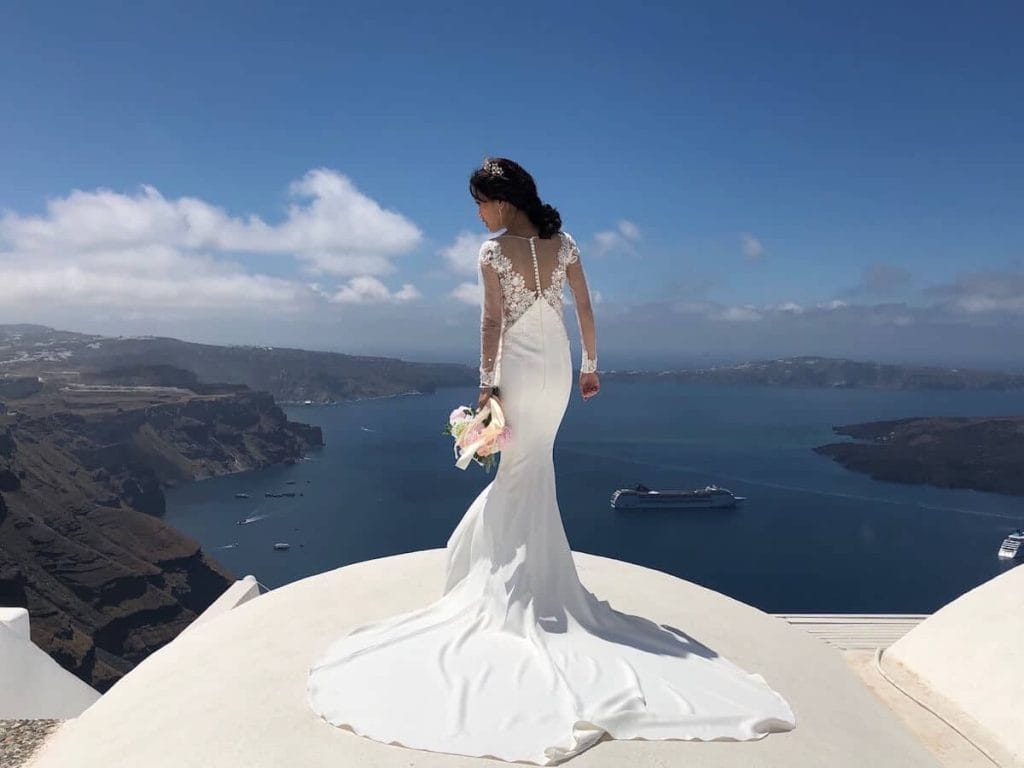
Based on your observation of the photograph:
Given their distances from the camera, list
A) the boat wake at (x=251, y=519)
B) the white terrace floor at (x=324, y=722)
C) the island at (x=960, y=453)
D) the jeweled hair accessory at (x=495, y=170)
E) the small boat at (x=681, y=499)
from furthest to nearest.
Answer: the boat wake at (x=251, y=519) → the small boat at (x=681, y=499) → the island at (x=960, y=453) → the jeweled hair accessory at (x=495, y=170) → the white terrace floor at (x=324, y=722)

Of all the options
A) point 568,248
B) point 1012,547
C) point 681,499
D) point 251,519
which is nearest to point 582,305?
point 568,248

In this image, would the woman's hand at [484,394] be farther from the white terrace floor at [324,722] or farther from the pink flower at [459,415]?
the white terrace floor at [324,722]

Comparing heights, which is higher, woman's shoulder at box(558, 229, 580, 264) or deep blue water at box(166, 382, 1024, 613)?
woman's shoulder at box(558, 229, 580, 264)

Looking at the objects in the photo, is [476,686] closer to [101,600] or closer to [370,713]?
[370,713]

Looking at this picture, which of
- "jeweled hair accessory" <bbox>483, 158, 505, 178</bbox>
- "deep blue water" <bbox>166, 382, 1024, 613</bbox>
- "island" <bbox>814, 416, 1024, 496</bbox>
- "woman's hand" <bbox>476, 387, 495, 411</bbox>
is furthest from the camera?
"island" <bbox>814, 416, 1024, 496</bbox>

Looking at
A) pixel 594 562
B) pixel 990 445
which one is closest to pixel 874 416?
pixel 990 445

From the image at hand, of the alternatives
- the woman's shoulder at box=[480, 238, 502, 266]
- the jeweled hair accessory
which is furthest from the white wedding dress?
the jeweled hair accessory

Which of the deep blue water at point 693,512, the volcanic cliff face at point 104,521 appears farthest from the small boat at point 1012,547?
the volcanic cliff face at point 104,521

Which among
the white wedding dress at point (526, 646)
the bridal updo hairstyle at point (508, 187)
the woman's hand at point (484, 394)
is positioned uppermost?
the bridal updo hairstyle at point (508, 187)

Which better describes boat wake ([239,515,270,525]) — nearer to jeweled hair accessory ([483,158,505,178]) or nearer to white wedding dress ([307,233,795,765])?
white wedding dress ([307,233,795,765])
